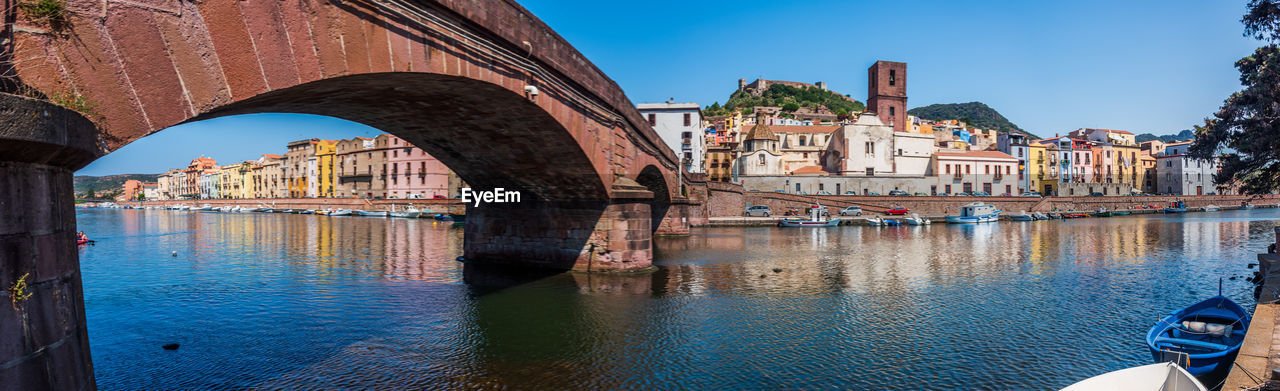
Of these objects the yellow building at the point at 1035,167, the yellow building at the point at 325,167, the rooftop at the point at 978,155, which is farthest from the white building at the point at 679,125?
the yellow building at the point at 325,167

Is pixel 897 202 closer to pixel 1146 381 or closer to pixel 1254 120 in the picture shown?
pixel 1254 120

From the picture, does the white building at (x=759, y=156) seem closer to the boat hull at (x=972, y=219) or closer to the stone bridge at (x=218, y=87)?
the boat hull at (x=972, y=219)

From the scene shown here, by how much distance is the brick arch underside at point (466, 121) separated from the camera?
8.94 m

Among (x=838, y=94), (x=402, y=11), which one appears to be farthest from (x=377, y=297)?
(x=838, y=94)

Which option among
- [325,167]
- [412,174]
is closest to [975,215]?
[412,174]

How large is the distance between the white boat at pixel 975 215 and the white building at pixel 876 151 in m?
10.8

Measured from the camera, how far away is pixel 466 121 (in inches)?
556

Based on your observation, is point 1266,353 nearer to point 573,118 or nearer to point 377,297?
point 573,118

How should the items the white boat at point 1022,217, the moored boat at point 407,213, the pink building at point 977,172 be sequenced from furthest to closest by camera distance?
the pink building at point 977,172
the moored boat at point 407,213
the white boat at point 1022,217

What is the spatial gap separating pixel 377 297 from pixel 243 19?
11686 mm

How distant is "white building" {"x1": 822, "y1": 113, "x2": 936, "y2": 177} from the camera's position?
208ft

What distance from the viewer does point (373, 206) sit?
7225 cm

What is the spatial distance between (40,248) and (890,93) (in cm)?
7631

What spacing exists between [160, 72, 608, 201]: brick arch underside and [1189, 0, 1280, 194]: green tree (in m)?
16.2
